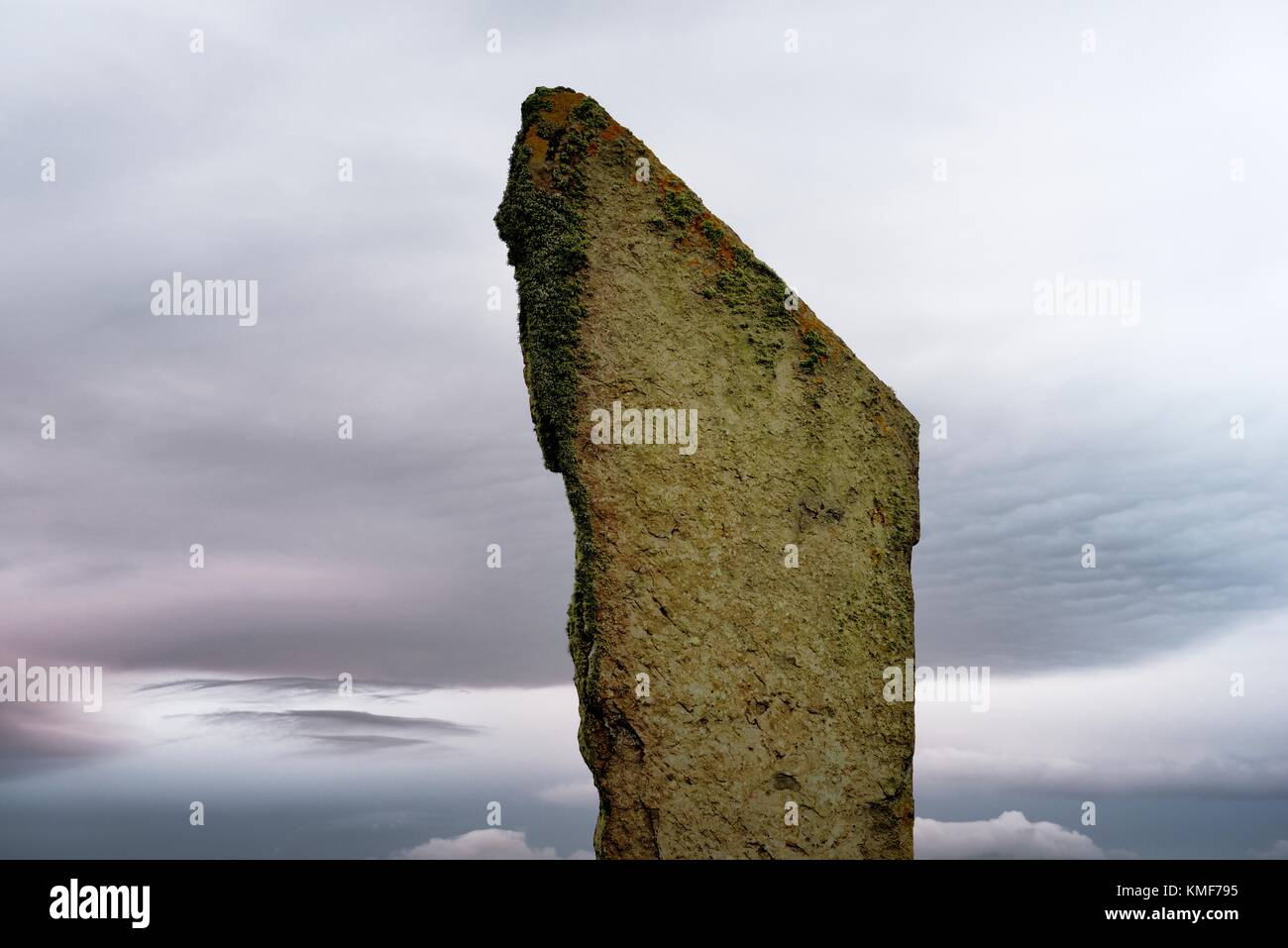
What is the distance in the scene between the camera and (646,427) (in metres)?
5.94

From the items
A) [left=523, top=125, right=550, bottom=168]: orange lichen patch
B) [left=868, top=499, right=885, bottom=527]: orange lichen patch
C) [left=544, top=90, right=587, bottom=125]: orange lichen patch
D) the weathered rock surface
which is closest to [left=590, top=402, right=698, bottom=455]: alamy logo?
the weathered rock surface

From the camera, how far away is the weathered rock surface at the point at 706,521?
5.73 meters

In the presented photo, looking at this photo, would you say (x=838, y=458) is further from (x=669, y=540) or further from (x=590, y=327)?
(x=590, y=327)

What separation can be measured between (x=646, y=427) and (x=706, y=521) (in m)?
0.58

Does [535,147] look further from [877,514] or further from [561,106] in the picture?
[877,514]

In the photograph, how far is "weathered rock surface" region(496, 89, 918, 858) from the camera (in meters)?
5.73

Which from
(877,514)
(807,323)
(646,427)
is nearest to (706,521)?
(646,427)

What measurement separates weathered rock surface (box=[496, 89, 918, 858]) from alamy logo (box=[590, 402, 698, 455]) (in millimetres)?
23

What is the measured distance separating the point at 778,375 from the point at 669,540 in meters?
→ 1.13

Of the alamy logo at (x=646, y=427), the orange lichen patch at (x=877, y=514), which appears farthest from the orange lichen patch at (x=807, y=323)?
the orange lichen patch at (x=877, y=514)

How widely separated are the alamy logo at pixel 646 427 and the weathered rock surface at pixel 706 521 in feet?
0.07

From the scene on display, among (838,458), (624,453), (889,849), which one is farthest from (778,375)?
(889,849)

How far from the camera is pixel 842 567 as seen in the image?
618 centimetres

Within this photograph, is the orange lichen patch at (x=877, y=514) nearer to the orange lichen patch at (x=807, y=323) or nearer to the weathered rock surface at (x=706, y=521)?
the weathered rock surface at (x=706, y=521)
